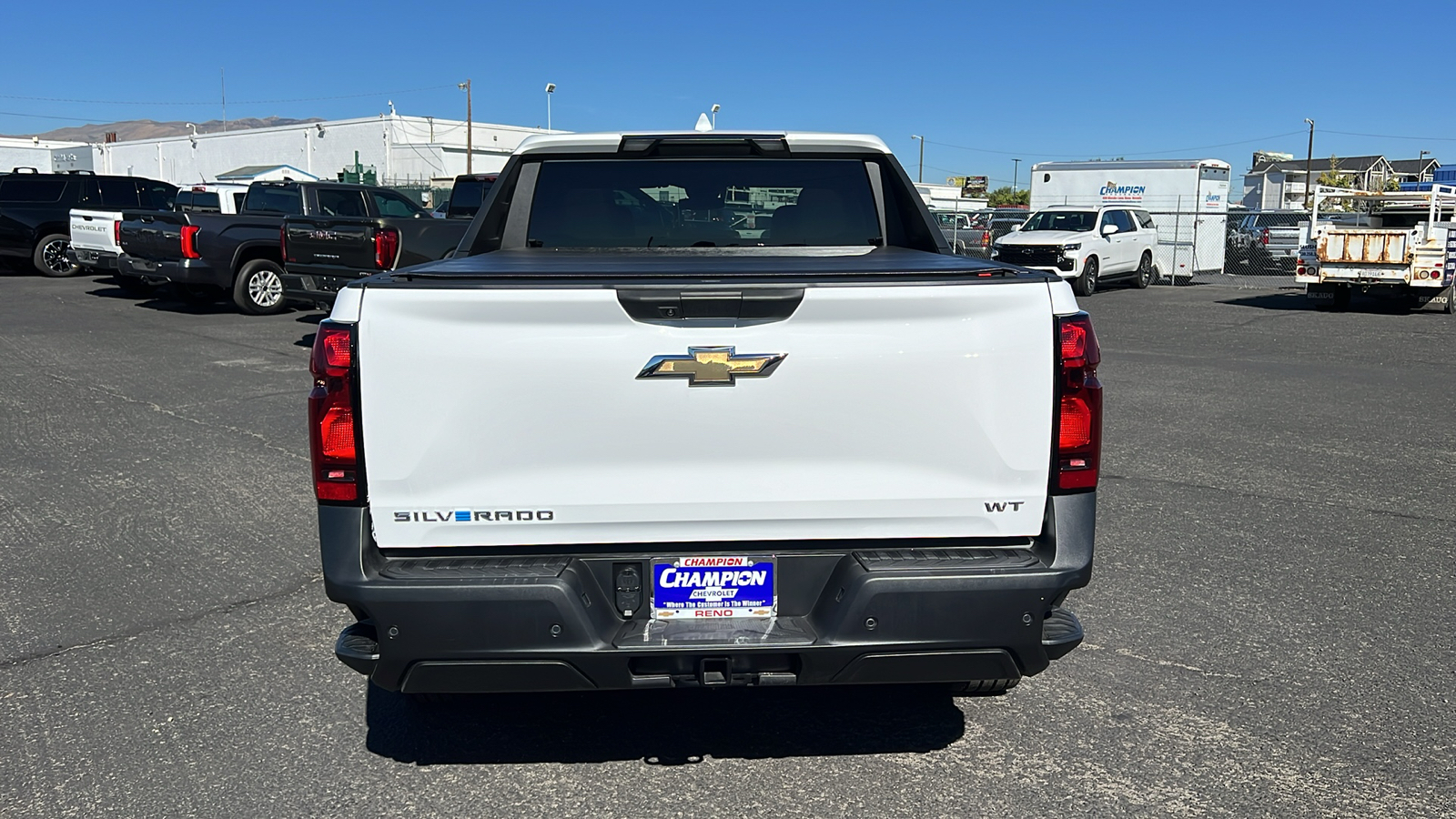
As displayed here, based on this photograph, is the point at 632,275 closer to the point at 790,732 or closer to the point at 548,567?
the point at 548,567

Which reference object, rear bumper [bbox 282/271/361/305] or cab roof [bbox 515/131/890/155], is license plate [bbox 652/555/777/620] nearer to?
cab roof [bbox 515/131/890/155]

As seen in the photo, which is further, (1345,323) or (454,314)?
(1345,323)

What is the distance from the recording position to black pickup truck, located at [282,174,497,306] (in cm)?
1255

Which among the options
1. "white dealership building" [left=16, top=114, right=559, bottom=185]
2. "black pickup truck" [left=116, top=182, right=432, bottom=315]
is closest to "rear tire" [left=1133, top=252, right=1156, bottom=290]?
"black pickup truck" [left=116, top=182, right=432, bottom=315]

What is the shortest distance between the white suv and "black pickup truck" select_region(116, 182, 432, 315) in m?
12.2

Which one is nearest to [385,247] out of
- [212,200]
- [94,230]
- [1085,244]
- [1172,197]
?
[94,230]

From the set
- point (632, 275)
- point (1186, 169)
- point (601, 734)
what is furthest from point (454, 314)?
point (1186, 169)

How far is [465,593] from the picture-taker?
2.90 meters

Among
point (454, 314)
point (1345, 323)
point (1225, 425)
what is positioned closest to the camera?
point (454, 314)

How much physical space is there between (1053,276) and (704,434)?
3.46 ft

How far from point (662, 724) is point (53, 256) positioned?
72.8ft

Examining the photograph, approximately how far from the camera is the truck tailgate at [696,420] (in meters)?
2.87

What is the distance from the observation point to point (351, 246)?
495 inches

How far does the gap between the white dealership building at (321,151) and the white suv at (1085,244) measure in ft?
135
